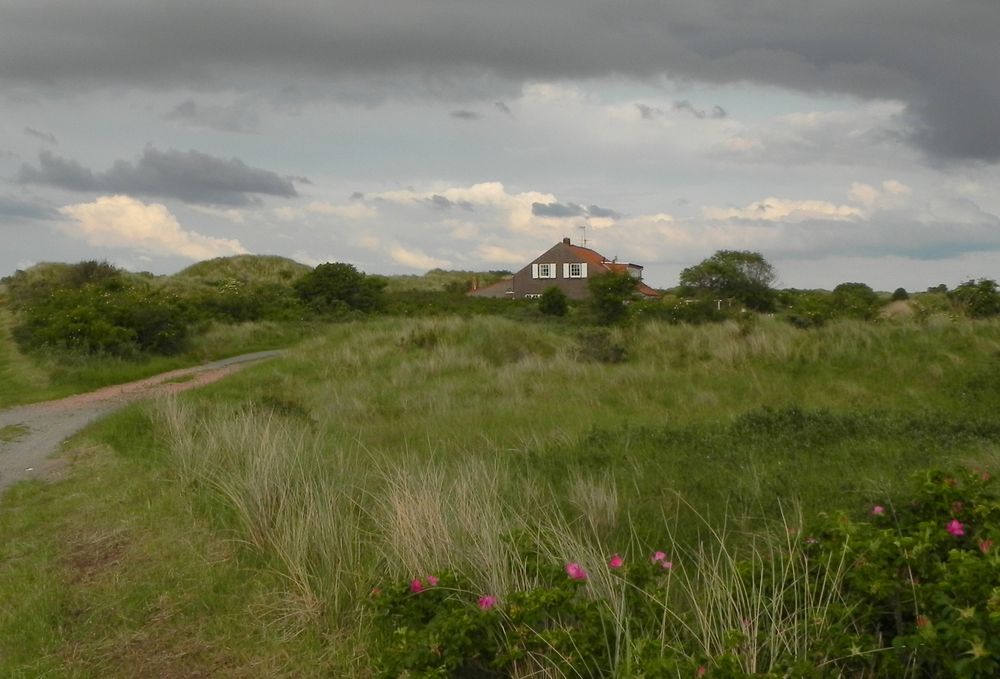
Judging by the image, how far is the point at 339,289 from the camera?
4372 centimetres

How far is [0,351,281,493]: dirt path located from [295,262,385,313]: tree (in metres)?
22.0

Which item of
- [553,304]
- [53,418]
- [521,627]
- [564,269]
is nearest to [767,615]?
[521,627]

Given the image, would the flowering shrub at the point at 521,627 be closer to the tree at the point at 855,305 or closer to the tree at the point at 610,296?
the tree at the point at 855,305

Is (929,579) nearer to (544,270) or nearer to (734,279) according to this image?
(734,279)

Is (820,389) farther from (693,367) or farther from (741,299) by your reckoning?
(741,299)

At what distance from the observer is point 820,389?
14047 mm

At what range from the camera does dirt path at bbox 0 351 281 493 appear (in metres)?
10.1

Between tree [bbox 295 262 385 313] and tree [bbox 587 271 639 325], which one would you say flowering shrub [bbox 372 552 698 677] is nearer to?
tree [bbox 587 271 639 325]

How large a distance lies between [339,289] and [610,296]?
17638mm

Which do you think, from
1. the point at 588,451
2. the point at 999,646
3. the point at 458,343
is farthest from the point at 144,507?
the point at 458,343

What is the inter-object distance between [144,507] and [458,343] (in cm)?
1498

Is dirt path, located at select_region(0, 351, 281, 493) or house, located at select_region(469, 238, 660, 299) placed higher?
house, located at select_region(469, 238, 660, 299)

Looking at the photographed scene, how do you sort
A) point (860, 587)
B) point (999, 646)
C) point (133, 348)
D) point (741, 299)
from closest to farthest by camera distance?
point (999, 646) < point (860, 587) < point (133, 348) < point (741, 299)

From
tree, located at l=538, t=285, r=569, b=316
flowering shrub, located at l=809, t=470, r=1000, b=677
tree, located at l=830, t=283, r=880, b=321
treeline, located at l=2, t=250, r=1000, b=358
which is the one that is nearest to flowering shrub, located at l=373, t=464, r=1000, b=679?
Answer: flowering shrub, located at l=809, t=470, r=1000, b=677
